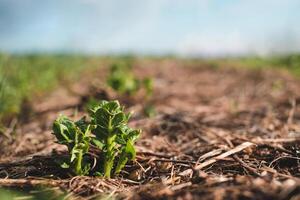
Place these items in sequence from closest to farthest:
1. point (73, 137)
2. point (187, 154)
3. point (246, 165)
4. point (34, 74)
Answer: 1. point (73, 137)
2. point (246, 165)
3. point (187, 154)
4. point (34, 74)

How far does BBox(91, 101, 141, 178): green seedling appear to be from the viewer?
1.63m

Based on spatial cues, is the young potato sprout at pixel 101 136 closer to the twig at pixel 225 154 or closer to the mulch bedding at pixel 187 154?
the mulch bedding at pixel 187 154

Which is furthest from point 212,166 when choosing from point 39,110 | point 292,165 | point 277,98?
point 277,98

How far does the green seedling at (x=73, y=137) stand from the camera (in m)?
1.62

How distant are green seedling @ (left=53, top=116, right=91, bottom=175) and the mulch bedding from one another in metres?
0.09

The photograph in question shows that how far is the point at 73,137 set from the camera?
1.63m

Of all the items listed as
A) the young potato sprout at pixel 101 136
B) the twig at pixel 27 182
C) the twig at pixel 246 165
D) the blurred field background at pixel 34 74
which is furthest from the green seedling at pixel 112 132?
the blurred field background at pixel 34 74

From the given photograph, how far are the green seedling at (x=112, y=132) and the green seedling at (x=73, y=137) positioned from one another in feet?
0.17

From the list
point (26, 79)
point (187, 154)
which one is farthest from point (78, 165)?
point (26, 79)

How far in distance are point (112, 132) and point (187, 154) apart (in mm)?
534

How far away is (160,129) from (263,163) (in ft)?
3.09

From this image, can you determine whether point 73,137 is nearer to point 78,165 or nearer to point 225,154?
point 78,165

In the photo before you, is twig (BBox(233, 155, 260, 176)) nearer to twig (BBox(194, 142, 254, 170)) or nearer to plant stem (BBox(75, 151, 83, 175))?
twig (BBox(194, 142, 254, 170))

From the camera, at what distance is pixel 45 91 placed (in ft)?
16.3
